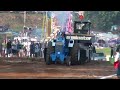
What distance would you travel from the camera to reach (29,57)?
41.7 feet

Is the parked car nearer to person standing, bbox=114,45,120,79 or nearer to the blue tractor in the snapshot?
the blue tractor

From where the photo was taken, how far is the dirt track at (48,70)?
1245 centimetres

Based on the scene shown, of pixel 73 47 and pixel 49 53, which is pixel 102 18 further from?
pixel 49 53

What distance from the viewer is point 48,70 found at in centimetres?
1254

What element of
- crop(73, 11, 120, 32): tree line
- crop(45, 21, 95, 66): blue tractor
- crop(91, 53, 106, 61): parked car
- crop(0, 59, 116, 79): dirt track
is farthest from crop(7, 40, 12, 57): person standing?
crop(91, 53, 106, 61): parked car

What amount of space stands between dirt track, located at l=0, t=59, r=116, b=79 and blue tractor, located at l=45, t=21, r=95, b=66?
0.18 meters

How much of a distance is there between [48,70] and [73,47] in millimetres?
786

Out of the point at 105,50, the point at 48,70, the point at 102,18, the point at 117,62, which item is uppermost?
the point at 102,18

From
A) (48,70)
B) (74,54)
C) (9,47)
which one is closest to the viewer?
(48,70)

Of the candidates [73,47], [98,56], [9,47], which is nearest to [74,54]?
[73,47]

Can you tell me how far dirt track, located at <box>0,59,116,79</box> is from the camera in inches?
490

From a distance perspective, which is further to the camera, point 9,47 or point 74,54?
point 74,54

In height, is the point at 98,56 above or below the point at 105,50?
below
